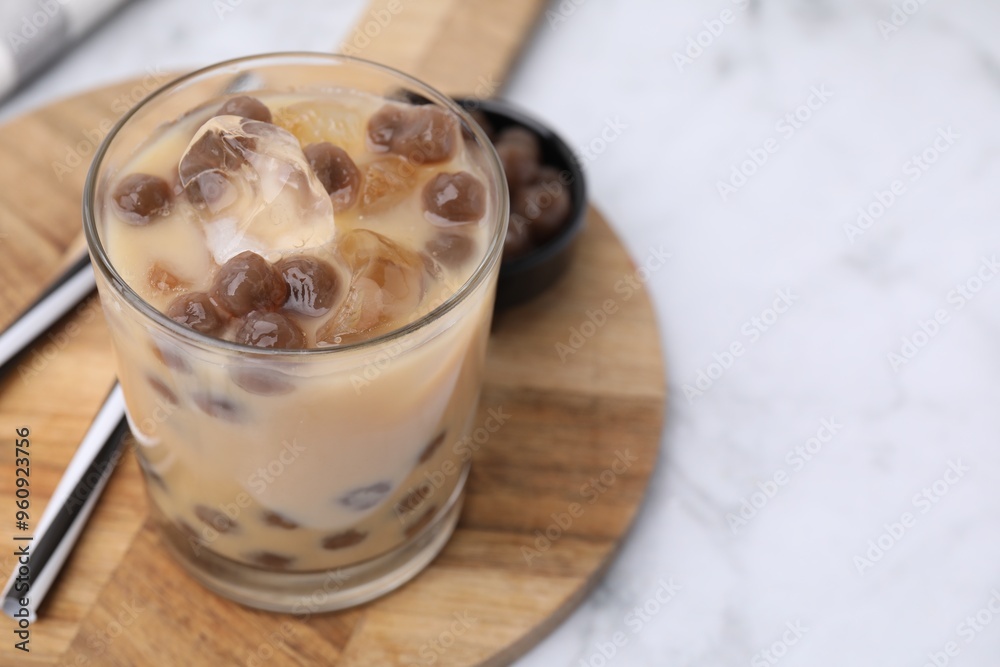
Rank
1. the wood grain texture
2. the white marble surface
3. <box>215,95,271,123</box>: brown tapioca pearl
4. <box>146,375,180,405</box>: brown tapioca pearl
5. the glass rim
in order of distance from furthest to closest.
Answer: the wood grain texture
the white marble surface
<box>215,95,271,123</box>: brown tapioca pearl
<box>146,375,180,405</box>: brown tapioca pearl
the glass rim

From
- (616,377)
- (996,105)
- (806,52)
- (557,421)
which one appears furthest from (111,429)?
(996,105)

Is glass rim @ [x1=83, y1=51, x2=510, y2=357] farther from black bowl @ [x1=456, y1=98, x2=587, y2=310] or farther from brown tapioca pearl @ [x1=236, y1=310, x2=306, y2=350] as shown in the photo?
black bowl @ [x1=456, y1=98, x2=587, y2=310]

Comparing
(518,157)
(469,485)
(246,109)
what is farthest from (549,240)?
(246,109)

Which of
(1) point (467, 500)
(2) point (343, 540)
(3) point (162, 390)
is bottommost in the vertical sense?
(1) point (467, 500)

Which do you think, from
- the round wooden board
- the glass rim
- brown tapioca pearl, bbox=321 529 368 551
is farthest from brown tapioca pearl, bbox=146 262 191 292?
the round wooden board

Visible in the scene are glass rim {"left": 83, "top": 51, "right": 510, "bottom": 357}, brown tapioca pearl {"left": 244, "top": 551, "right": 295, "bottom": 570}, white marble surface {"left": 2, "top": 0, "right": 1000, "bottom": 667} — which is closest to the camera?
glass rim {"left": 83, "top": 51, "right": 510, "bottom": 357}

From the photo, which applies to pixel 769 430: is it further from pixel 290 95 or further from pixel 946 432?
pixel 290 95

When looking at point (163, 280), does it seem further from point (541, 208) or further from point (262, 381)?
point (541, 208)
